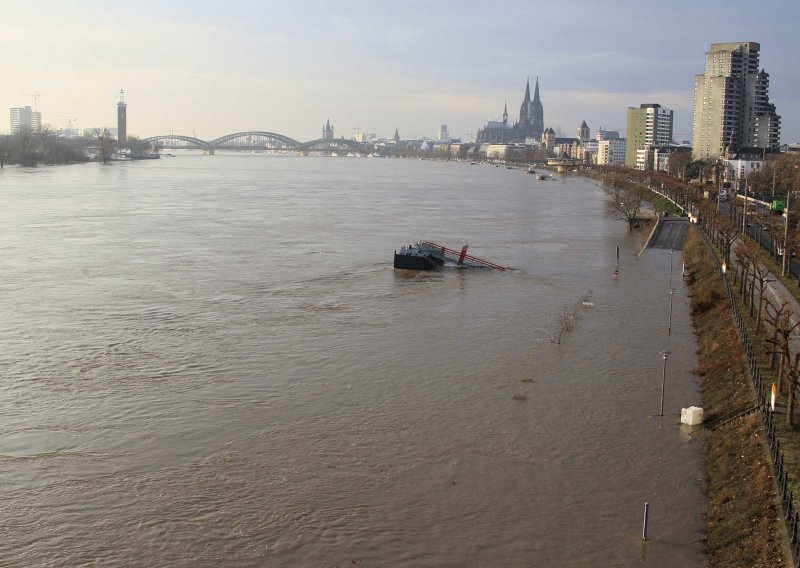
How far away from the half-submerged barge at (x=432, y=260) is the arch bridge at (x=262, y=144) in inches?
3588

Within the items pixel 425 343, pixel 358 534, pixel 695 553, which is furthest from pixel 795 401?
pixel 425 343

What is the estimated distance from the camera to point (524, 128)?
132 m

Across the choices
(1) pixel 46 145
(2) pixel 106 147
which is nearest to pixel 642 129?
(2) pixel 106 147

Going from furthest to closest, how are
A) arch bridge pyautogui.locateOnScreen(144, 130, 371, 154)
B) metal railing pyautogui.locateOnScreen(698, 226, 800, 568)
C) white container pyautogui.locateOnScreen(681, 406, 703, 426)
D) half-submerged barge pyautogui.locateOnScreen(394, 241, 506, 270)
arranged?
arch bridge pyautogui.locateOnScreen(144, 130, 371, 154), half-submerged barge pyautogui.locateOnScreen(394, 241, 506, 270), white container pyautogui.locateOnScreen(681, 406, 703, 426), metal railing pyautogui.locateOnScreen(698, 226, 800, 568)

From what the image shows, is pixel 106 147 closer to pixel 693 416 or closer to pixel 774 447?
pixel 693 416

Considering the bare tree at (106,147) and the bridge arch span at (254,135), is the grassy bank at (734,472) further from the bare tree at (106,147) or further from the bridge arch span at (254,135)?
the bridge arch span at (254,135)

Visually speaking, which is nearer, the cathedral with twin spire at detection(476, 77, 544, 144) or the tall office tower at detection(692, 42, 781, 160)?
the tall office tower at detection(692, 42, 781, 160)

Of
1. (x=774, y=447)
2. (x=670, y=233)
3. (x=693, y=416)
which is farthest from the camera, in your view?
(x=670, y=233)

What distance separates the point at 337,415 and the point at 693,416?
8.90ft

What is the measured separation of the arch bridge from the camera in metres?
106

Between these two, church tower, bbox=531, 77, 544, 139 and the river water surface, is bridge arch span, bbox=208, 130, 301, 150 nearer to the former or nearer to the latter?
church tower, bbox=531, 77, 544, 139

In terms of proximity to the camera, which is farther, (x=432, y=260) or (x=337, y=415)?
(x=432, y=260)

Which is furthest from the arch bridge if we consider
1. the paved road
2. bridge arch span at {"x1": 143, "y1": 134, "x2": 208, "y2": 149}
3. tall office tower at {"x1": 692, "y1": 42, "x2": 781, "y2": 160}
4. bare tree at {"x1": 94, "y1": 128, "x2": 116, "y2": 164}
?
the paved road

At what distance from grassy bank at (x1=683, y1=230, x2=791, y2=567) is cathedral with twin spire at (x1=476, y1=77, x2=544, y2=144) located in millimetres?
123431
